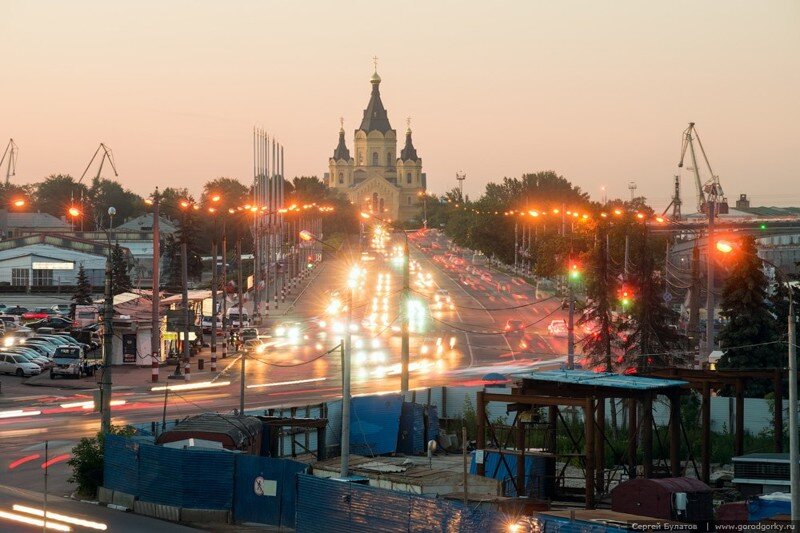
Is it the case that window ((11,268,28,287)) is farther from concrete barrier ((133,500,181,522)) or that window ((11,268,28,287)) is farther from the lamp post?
concrete barrier ((133,500,181,522))

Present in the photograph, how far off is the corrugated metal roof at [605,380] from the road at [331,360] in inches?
269

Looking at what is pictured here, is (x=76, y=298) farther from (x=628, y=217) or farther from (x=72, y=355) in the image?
(x=628, y=217)

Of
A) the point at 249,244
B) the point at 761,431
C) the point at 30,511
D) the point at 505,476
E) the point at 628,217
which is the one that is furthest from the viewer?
the point at 249,244

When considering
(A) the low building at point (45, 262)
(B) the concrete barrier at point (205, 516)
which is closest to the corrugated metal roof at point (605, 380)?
(B) the concrete barrier at point (205, 516)

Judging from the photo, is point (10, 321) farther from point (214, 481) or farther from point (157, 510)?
point (214, 481)

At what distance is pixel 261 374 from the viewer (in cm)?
6619

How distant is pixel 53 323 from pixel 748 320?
50937mm

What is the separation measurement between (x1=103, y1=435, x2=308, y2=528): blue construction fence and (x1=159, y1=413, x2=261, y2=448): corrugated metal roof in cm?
189

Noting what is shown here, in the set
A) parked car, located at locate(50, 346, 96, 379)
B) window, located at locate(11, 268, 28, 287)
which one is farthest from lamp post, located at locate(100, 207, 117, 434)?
window, located at locate(11, 268, 28, 287)

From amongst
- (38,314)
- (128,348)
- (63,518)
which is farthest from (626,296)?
(38,314)

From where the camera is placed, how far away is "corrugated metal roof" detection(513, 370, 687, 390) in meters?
33.0

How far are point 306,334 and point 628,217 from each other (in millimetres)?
35337

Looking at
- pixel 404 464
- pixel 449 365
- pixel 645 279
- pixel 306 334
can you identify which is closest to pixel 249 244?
pixel 306 334

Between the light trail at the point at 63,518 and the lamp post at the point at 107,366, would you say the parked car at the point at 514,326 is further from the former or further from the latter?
the light trail at the point at 63,518
